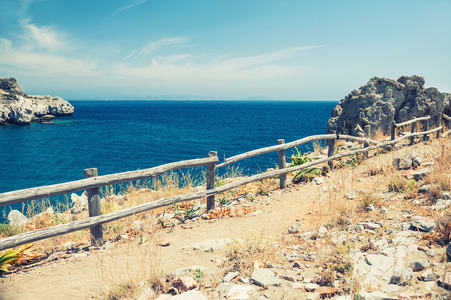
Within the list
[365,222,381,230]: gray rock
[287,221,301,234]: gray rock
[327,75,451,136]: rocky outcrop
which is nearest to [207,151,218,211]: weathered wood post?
[287,221,301,234]: gray rock

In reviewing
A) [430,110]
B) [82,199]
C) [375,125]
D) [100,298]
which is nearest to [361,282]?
[100,298]

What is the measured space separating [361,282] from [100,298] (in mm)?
3348

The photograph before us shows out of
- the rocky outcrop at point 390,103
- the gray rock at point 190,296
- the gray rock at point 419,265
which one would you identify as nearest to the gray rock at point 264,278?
the gray rock at point 190,296

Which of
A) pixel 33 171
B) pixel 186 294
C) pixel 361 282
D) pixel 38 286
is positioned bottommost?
pixel 33 171

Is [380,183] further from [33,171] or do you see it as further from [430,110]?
[33,171]

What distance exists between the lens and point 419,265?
10.9ft

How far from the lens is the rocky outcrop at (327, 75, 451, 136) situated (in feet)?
66.1

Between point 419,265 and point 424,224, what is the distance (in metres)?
1.22

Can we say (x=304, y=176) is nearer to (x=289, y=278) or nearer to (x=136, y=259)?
(x=289, y=278)

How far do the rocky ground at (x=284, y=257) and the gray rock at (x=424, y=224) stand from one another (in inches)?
0.6

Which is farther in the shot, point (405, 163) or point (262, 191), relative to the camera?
point (405, 163)

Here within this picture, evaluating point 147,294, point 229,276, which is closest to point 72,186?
point 147,294

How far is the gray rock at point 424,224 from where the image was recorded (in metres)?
4.18

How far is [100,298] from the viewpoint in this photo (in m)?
3.69
